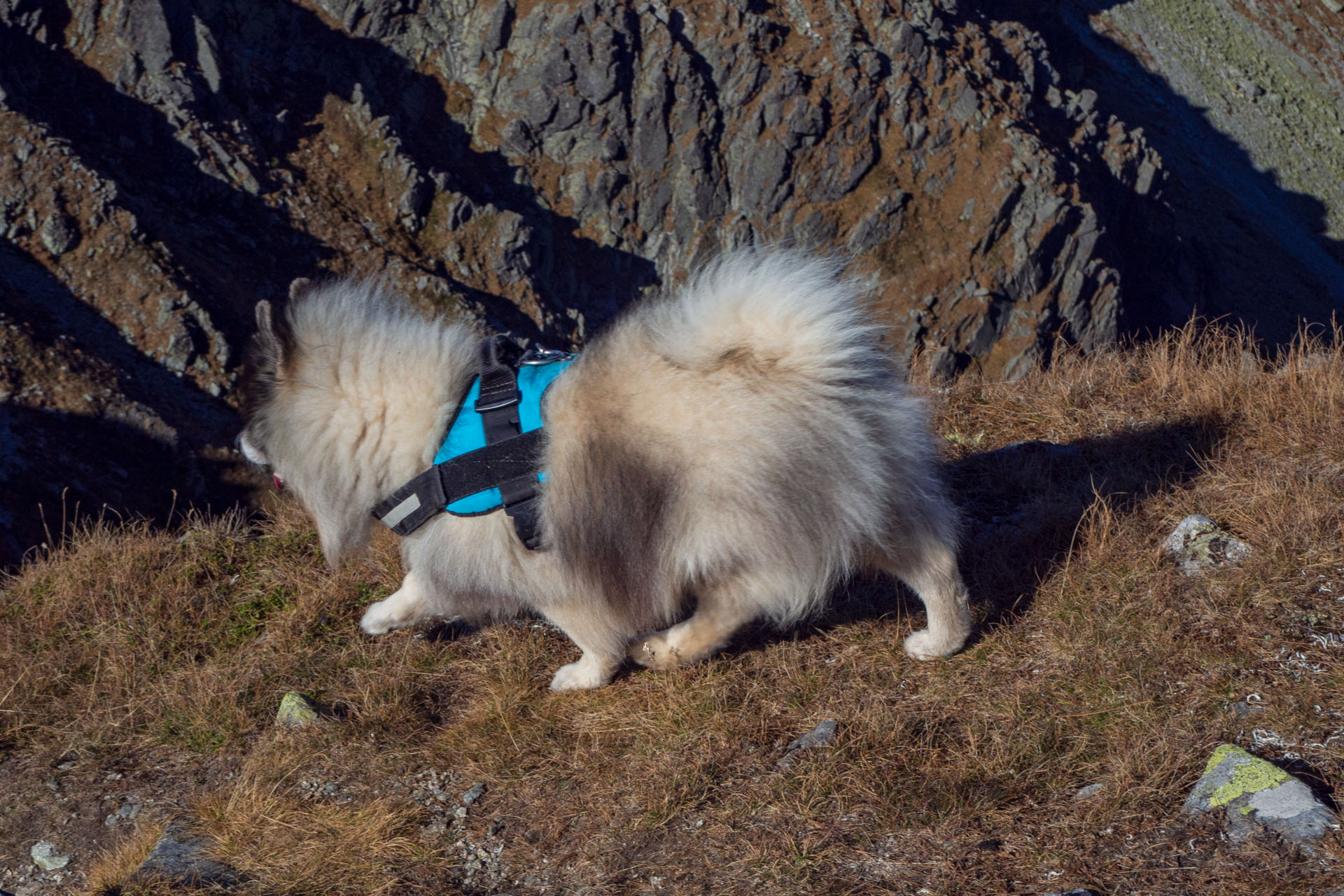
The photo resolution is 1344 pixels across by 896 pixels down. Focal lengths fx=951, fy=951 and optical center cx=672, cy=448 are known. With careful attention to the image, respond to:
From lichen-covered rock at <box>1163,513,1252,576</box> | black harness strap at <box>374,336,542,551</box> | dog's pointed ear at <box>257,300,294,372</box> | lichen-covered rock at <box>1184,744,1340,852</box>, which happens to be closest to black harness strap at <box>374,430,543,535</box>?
black harness strap at <box>374,336,542,551</box>

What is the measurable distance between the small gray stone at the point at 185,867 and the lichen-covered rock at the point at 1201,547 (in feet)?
11.1

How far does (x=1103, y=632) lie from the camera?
129 inches

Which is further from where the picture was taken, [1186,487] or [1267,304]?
[1267,304]

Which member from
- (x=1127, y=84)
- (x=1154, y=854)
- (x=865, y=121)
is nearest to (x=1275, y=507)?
(x=1154, y=854)

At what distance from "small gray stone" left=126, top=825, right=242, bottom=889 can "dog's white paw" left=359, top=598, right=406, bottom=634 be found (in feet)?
3.57

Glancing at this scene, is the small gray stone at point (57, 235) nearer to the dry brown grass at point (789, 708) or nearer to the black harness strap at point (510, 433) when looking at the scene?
the dry brown grass at point (789, 708)

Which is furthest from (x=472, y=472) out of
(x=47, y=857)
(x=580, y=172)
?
(x=580, y=172)

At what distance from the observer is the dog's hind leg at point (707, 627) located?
3.11m

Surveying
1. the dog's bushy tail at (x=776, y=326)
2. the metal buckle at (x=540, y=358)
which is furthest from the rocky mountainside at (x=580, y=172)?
the dog's bushy tail at (x=776, y=326)

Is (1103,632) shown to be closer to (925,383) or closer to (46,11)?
(925,383)

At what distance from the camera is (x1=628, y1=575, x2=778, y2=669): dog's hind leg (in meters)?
3.11

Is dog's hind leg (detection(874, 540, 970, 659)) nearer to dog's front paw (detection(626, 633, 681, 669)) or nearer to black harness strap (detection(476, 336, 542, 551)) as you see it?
dog's front paw (detection(626, 633, 681, 669))

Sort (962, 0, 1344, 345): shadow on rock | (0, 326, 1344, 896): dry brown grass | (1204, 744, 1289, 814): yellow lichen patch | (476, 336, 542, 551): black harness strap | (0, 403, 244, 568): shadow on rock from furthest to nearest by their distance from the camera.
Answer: (962, 0, 1344, 345): shadow on rock
(0, 403, 244, 568): shadow on rock
(476, 336, 542, 551): black harness strap
(0, 326, 1344, 896): dry brown grass
(1204, 744, 1289, 814): yellow lichen patch

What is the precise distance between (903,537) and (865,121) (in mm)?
41023
